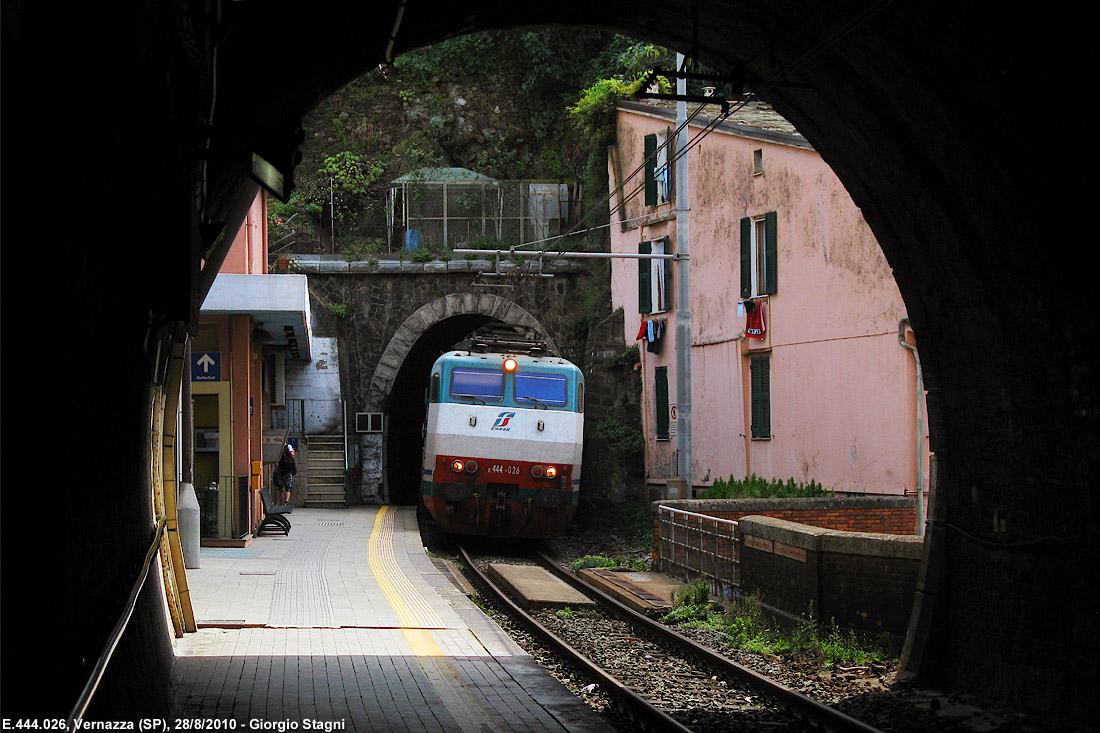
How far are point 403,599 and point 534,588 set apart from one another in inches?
116

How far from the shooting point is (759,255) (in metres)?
20.3

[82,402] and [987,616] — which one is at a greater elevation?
[82,402]

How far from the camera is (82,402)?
14.9ft

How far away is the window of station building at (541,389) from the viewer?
20156 mm

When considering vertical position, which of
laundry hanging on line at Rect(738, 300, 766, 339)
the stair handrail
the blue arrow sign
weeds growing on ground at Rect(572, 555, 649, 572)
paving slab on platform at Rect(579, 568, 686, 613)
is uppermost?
laundry hanging on line at Rect(738, 300, 766, 339)

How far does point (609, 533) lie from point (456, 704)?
17.6m

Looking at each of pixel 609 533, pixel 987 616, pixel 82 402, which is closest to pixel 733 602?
pixel 987 616

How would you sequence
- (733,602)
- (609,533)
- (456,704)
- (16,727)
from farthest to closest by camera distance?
(609,533) < (733,602) < (456,704) < (16,727)

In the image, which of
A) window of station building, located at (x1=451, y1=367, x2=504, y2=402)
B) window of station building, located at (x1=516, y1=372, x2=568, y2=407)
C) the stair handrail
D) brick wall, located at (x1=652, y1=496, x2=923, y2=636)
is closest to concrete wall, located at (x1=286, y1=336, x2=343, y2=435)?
window of station building, located at (x1=451, y1=367, x2=504, y2=402)

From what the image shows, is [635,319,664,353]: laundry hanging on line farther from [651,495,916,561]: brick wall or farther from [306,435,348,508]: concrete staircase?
[651,495,916,561]: brick wall

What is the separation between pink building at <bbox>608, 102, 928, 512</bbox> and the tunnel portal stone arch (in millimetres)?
3475

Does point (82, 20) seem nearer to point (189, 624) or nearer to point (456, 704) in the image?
point (456, 704)

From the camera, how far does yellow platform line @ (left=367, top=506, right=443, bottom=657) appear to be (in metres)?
9.80

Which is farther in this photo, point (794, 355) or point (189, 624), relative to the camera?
point (794, 355)
